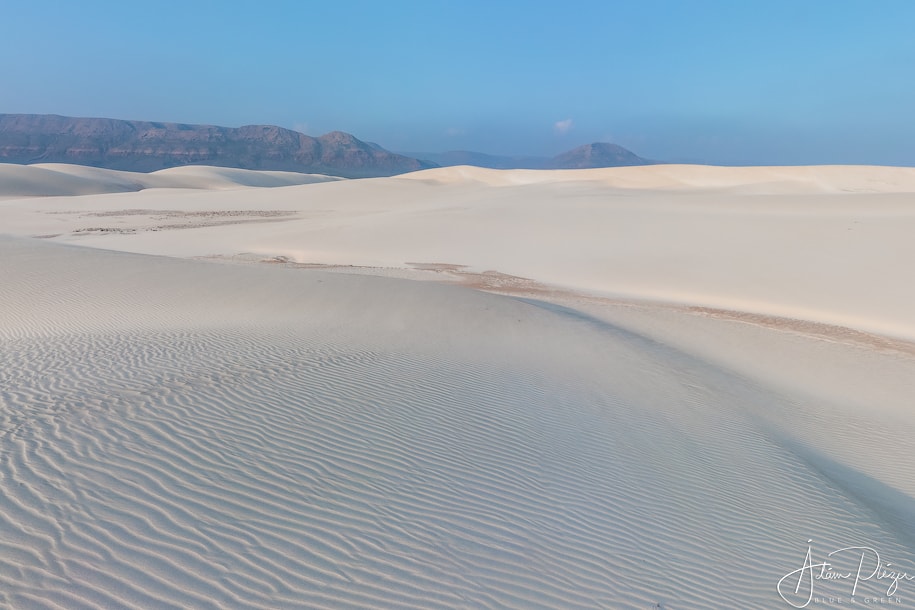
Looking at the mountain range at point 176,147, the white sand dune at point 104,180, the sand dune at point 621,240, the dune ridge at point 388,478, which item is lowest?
the dune ridge at point 388,478

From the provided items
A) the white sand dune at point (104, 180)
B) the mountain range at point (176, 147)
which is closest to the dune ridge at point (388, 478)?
the white sand dune at point (104, 180)

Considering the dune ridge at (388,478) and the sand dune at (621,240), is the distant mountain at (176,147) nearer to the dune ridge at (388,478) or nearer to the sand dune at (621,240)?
the sand dune at (621,240)

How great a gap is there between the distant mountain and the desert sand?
423 ft

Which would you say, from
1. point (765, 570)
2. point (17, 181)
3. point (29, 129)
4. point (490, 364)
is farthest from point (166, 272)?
point (29, 129)

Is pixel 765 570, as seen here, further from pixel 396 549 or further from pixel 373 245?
pixel 373 245

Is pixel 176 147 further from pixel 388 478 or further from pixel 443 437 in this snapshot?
pixel 388 478

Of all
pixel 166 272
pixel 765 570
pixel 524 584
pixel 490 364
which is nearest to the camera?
pixel 524 584

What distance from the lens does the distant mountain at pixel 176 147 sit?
126000mm

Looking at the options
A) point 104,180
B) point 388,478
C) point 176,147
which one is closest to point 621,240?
point 388,478

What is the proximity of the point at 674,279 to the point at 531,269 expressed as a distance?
4729mm

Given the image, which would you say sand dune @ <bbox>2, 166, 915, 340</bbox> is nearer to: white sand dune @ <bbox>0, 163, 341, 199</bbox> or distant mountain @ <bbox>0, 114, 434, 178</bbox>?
white sand dune @ <bbox>0, 163, 341, 199</bbox>

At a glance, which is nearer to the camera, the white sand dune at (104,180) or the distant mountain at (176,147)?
the white sand dune at (104,180)

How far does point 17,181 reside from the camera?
62.3 metres

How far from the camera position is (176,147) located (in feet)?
459
